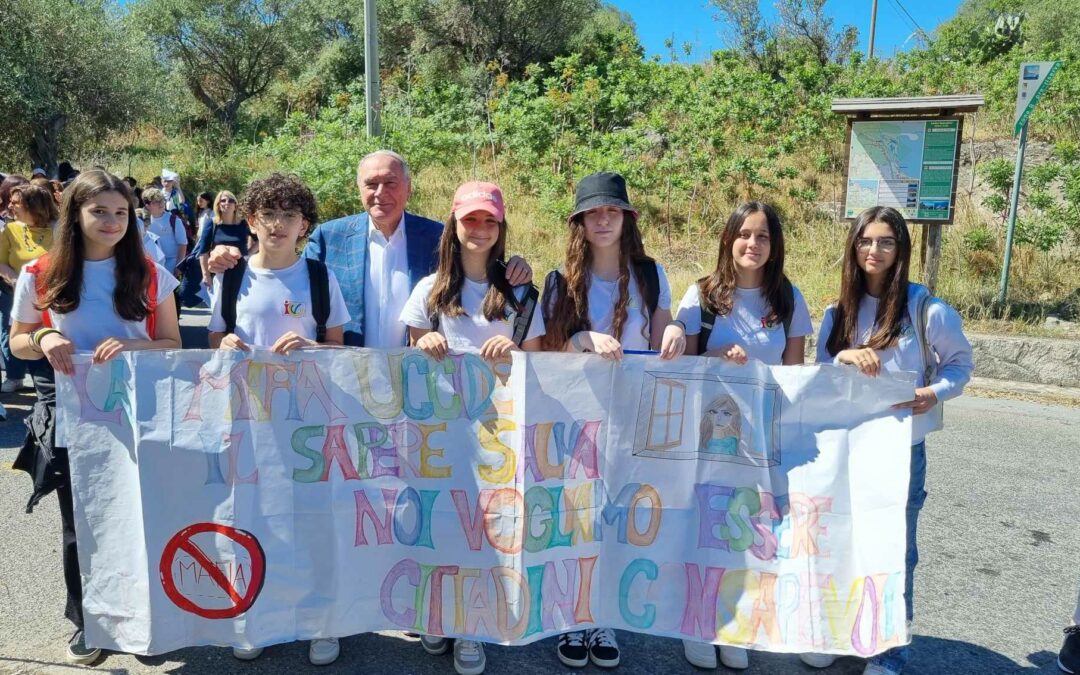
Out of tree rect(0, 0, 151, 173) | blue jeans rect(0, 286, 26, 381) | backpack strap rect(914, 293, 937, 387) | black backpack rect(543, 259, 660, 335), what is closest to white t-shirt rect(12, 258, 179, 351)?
black backpack rect(543, 259, 660, 335)

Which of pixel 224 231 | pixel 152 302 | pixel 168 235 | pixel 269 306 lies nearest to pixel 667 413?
pixel 269 306

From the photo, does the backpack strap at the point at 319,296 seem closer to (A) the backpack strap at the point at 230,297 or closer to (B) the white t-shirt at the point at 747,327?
(A) the backpack strap at the point at 230,297

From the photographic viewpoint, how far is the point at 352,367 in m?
2.91

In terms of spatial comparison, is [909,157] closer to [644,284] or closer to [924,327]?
[924,327]

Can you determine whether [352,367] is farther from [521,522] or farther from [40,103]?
[40,103]

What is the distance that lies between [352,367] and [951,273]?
9396 millimetres

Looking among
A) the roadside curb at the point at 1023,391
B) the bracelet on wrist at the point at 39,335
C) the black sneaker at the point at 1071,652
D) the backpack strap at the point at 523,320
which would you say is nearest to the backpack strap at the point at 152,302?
the bracelet on wrist at the point at 39,335

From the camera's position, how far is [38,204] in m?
6.00

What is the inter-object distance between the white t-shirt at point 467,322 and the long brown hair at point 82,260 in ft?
3.17

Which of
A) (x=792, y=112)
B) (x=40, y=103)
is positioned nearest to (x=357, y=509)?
(x=792, y=112)

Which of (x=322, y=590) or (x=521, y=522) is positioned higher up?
(x=521, y=522)

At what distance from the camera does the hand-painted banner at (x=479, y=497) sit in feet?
9.06

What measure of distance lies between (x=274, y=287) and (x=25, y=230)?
4.43 m

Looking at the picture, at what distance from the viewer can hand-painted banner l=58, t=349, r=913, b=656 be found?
2762 millimetres
